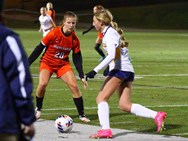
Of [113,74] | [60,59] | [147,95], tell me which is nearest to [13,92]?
[113,74]

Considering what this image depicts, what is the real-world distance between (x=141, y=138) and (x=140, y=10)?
61715mm

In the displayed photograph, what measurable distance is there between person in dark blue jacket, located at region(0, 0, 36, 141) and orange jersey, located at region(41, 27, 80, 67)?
7445 millimetres

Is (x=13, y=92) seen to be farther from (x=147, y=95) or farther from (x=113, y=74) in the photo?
(x=147, y=95)

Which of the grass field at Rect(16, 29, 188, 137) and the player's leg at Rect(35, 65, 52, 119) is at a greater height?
the player's leg at Rect(35, 65, 52, 119)

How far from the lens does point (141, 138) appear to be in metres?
11.1

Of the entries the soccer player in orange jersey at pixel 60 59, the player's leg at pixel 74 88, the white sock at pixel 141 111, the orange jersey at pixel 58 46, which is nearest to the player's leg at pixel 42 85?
the soccer player in orange jersey at pixel 60 59

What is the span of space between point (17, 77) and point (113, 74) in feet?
19.2

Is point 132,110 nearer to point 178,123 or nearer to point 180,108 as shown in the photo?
point 178,123

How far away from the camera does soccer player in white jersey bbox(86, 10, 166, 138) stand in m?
10.9

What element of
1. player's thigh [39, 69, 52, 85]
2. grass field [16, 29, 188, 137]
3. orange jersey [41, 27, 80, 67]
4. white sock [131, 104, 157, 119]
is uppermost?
orange jersey [41, 27, 80, 67]

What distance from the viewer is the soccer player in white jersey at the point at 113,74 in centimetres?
1085

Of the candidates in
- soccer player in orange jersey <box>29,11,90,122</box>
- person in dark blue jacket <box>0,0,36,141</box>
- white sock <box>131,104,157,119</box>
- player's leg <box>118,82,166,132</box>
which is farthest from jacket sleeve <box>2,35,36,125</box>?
soccer player in orange jersey <box>29,11,90,122</box>

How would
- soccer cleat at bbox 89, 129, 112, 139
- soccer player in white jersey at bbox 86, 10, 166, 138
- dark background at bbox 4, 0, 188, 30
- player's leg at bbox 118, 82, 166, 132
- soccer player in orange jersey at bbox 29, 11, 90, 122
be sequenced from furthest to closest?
dark background at bbox 4, 0, 188, 30 < soccer player in orange jersey at bbox 29, 11, 90, 122 < player's leg at bbox 118, 82, 166, 132 < soccer cleat at bbox 89, 129, 112, 139 < soccer player in white jersey at bbox 86, 10, 166, 138

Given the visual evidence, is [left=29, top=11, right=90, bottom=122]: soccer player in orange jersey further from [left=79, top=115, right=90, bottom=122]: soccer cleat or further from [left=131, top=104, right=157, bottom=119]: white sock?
[left=131, top=104, right=157, bottom=119]: white sock
